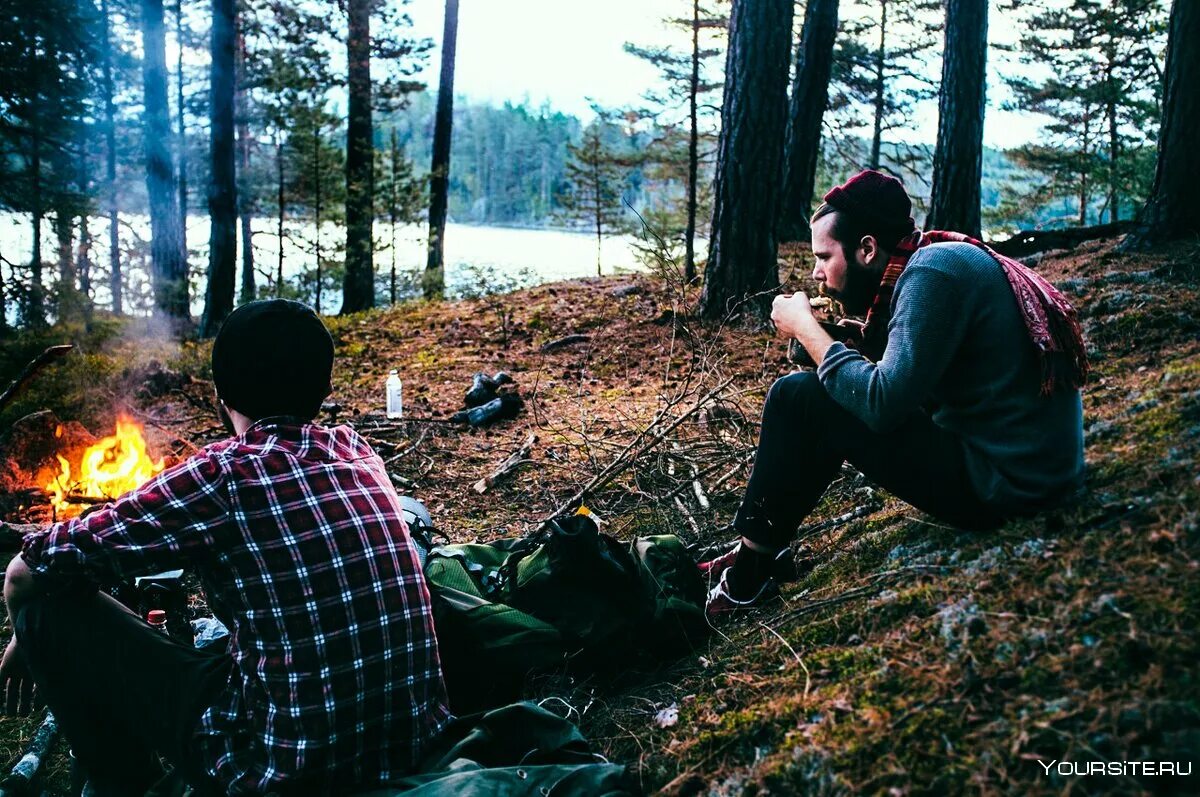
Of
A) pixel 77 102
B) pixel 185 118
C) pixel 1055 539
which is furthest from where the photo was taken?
pixel 185 118

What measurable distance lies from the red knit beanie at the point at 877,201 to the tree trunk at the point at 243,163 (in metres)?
17.7

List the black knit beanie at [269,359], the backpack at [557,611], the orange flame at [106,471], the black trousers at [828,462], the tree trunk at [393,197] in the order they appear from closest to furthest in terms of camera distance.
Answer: the black knit beanie at [269,359] < the black trousers at [828,462] < the backpack at [557,611] < the orange flame at [106,471] < the tree trunk at [393,197]

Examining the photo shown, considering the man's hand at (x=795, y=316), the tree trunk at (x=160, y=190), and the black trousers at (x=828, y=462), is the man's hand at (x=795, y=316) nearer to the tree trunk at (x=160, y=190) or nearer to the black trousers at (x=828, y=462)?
the black trousers at (x=828, y=462)

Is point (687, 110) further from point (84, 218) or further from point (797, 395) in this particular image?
point (84, 218)

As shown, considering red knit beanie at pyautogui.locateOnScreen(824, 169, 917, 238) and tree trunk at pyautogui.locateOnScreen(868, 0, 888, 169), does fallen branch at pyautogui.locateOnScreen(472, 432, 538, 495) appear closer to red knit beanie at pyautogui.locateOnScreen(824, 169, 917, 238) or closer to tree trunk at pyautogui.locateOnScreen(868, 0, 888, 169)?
red knit beanie at pyautogui.locateOnScreen(824, 169, 917, 238)

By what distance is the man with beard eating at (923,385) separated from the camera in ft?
8.57

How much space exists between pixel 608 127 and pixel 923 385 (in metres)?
19.1

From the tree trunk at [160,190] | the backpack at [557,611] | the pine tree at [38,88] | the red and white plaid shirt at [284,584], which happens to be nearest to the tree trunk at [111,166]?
the tree trunk at [160,190]

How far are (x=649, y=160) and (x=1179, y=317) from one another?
1316 cm

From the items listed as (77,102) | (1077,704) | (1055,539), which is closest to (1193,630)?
(1077,704)

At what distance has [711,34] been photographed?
1459 centimetres

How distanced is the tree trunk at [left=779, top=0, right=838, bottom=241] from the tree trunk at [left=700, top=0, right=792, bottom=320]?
13.5ft

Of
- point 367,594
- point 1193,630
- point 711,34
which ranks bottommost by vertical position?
point 367,594

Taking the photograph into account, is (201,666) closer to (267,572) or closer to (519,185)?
(267,572)
